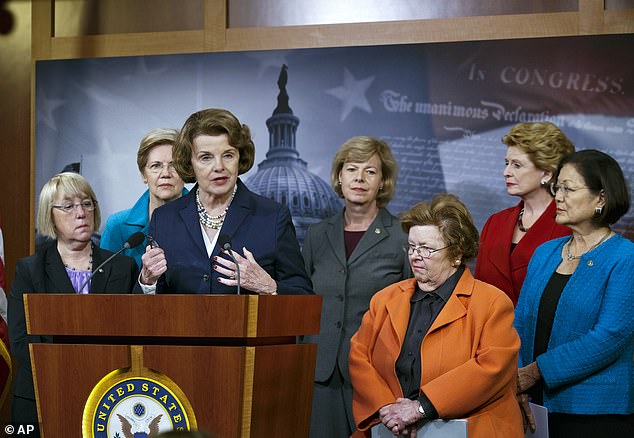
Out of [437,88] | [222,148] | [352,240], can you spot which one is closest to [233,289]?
[222,148]

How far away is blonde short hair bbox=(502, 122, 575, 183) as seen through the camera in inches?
152

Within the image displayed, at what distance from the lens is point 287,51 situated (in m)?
4.94

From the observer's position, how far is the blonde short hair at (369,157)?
415cm

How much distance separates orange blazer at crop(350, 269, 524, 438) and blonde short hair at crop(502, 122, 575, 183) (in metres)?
1.00

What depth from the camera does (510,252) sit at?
3.86 meters

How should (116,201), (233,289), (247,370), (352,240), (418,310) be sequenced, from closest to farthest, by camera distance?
(247,370)
(233,289)
(418,310)
(352,240)
(116,201)

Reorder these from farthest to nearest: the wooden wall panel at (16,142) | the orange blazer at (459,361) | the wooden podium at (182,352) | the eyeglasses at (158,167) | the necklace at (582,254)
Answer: the wooden wall panel at (16,142), the eyeglasses at (158,167), the necklace at (582,254), the orange blazer at (459,361), the wooden podium at (182,352)

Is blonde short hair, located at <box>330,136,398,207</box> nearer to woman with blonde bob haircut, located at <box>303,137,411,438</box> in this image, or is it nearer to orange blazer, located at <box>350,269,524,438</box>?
woman with blonde bob haircut, located at <box>303,137,411,438</box>

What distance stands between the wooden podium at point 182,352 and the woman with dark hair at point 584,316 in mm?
1179

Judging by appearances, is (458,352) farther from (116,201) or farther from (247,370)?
(116,201)

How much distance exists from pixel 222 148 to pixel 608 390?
1581mm

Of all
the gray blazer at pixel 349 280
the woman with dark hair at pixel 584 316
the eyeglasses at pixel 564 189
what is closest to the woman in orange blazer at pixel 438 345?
the woman with dark hair at pixel 584 316

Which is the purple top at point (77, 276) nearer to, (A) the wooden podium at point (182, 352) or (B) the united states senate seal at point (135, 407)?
(A) the wooden podium at point (182, 352)

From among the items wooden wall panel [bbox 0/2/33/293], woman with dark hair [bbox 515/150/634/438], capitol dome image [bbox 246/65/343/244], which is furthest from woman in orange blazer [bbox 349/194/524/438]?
wooden wall panel [bbox 0/2/33/293]
